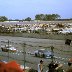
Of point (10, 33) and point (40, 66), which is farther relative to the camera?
point (10, 33)

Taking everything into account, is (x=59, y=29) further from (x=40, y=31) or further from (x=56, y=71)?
(x=56, y=71)

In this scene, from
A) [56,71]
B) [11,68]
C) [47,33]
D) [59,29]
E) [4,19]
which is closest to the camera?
[11,68]

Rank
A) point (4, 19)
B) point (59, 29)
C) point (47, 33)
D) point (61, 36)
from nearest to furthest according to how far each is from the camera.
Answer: point (61, 36)
point (47, 33)
point (59, 29)
point (4, 19)

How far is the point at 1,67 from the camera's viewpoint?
1.98 m

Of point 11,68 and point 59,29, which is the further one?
point 59,29

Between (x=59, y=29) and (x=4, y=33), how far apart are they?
9.11 metres

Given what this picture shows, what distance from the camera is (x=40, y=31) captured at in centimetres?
6128

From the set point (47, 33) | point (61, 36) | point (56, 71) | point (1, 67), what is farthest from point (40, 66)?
point (47, 33)

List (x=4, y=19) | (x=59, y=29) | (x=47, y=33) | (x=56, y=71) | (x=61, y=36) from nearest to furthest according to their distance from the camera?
(x=56, y=71) → (x=61, y=36) → (x=47, y=33) → (x=59, y=29) → (x=4, y=19)

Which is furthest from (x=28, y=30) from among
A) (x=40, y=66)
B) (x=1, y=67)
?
(x=1, y=67)

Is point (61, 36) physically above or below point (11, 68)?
below

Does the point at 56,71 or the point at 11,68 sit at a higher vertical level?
the point at 11,68

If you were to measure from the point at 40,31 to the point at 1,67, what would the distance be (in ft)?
195

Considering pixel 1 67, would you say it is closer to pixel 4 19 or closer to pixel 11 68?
pixel 11 68
